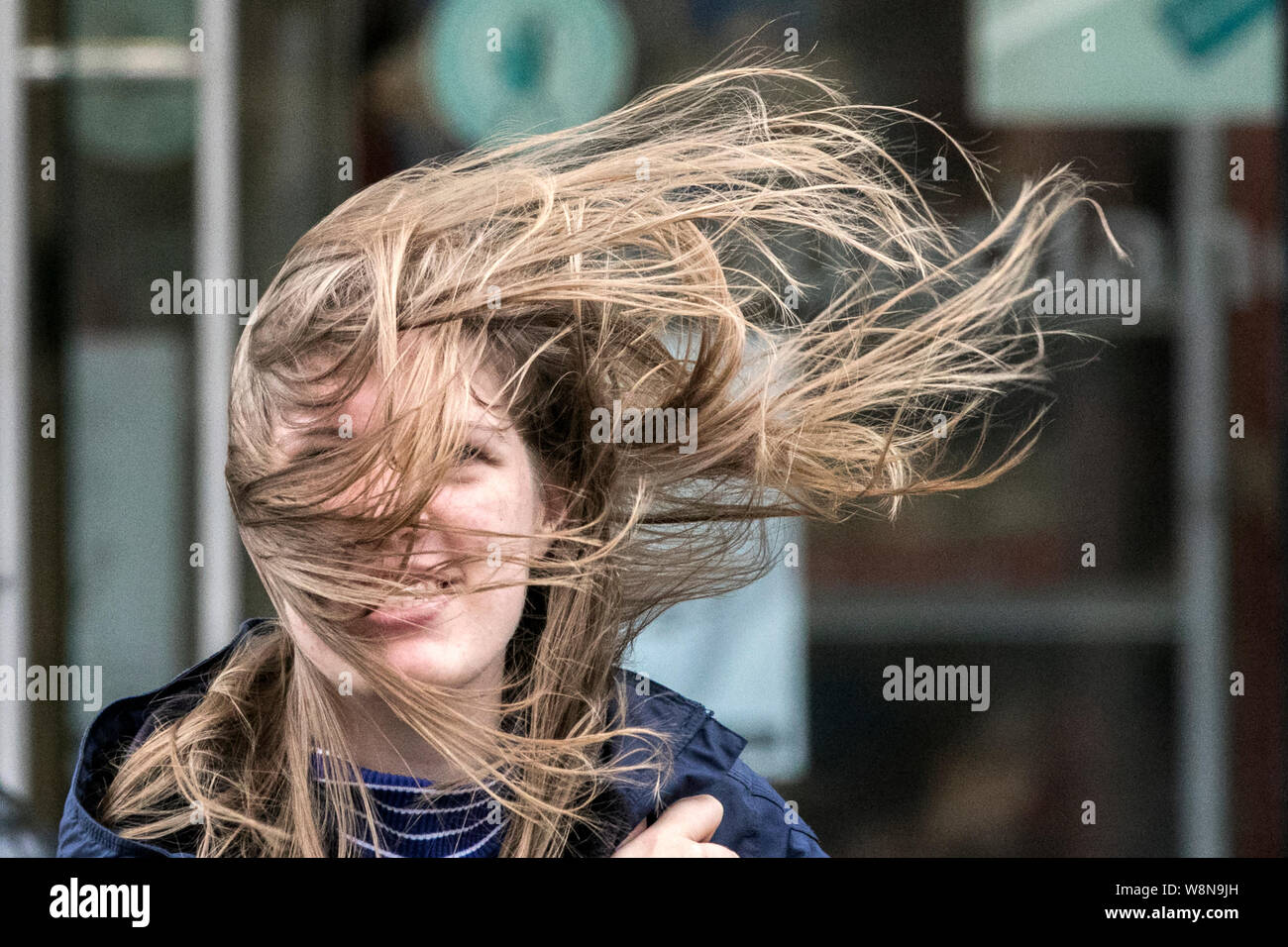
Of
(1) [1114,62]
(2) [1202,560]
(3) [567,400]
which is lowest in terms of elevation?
(2) [1202,560]

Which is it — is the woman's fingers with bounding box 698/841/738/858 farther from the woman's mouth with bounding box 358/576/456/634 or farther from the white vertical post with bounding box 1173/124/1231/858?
the white vertical post with bounding box 1173/124/1231/858

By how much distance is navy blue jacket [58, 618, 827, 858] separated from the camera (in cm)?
109

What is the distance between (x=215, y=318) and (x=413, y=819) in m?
1.22

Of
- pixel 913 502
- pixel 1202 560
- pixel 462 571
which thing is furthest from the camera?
pixel 1202 560

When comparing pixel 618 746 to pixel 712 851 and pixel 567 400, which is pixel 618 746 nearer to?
pixel 712 851

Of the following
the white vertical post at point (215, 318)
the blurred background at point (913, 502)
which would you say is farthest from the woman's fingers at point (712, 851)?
the white vertical post at point (215, 318)

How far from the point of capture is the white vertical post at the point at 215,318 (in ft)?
6.72

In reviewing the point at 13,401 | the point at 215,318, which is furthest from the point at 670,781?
the point at 13,401

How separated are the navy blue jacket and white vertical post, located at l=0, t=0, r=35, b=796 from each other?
998mm

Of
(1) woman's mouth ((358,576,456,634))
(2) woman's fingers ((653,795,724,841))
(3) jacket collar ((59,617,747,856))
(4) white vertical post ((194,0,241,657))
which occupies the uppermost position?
(4) white vertical post ((194,0,241,657))

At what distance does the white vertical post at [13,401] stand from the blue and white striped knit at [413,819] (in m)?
1.15

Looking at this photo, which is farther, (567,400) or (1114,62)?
(1114,62)

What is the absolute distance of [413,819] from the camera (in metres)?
1.10

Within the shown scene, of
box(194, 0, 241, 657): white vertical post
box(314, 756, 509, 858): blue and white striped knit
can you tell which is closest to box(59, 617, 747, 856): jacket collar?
box(314, 756, 509, 858): blue and white striped knit
